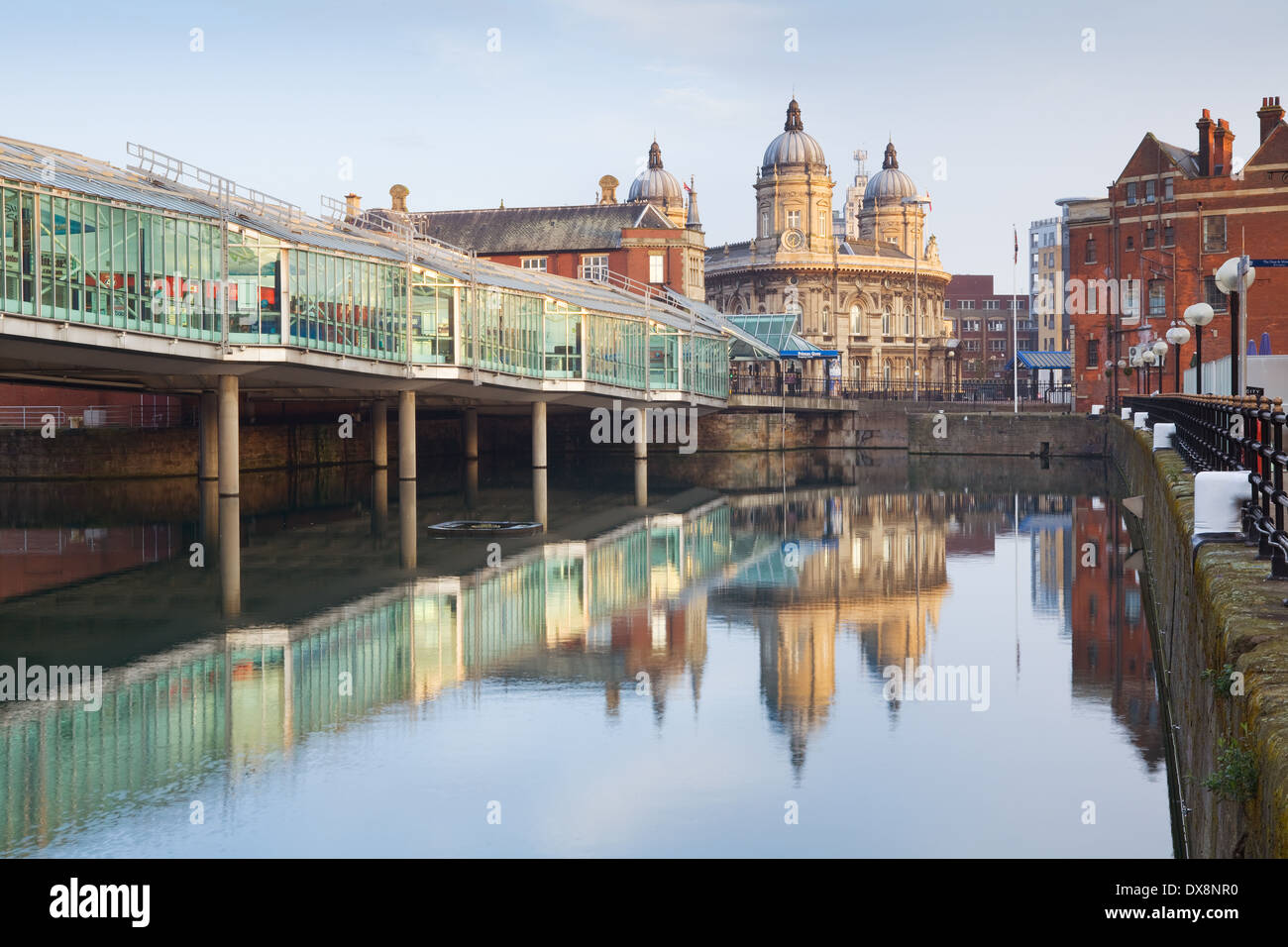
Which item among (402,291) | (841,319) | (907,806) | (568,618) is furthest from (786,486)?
(841,319)

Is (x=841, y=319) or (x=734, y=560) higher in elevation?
(x=841, y=319)

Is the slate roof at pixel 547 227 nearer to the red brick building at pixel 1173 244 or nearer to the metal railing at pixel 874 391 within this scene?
the metal railing at pixel 874 391

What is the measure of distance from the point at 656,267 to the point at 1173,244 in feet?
109

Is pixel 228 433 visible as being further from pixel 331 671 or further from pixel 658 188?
pixel 658 188

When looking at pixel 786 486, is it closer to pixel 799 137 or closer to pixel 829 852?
pixel 829 852

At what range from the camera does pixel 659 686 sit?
1933 centimetres

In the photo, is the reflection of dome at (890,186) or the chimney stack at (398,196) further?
the reflection of dome at (890,186)

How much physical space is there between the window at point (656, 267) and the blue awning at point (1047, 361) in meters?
28.7
